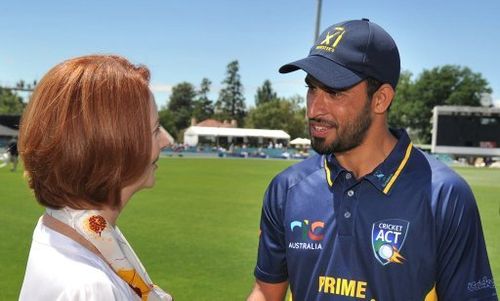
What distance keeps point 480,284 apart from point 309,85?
1.03m

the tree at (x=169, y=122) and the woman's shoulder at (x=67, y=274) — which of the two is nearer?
the woman's shoulder at (x=67, y=274)

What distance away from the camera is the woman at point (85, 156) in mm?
1583

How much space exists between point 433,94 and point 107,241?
87.3 m

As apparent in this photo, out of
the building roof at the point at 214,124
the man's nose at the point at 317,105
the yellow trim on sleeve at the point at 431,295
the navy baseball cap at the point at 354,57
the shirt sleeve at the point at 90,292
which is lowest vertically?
the building roof at the point at 214,124

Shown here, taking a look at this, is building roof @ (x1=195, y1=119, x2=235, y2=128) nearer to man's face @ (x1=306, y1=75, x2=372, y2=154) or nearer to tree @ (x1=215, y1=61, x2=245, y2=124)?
tree @ (x1=215, y1=61, x2=245, y2=124)

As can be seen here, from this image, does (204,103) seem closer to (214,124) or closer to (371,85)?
(214,124)

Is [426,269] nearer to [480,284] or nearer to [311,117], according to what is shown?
[480,284]

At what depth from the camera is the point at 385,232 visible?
2.25 m

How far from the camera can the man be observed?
218cm

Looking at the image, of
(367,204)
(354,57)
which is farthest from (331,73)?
(367,204)

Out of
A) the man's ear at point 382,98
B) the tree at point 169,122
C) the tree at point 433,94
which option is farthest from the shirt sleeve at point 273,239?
the tree at point 169,122

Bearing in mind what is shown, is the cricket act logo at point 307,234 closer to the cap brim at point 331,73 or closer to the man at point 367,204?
the man at point 367,204

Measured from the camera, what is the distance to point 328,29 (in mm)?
2422

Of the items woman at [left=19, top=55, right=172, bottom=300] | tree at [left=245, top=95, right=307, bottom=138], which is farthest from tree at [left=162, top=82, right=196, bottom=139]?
woman at [left=19, top=55, right=172, bottom=300]
